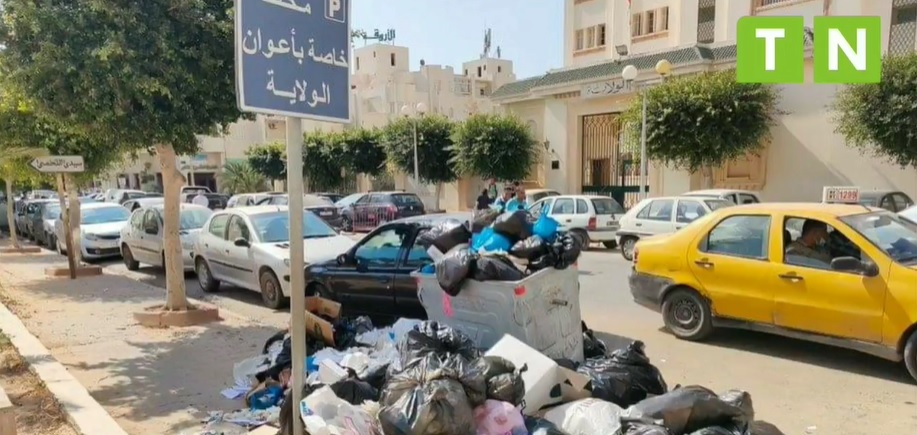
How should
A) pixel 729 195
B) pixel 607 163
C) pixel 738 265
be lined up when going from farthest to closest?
pixel 607 163
pixel 729 195
pixel 738 265

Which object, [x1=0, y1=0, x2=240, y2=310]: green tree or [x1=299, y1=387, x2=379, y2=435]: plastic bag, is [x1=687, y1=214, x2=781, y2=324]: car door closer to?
[x1=299, y1=387, x2=379, y2=435]: plastic bag

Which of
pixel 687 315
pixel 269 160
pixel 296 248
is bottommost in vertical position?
pixel 687 315

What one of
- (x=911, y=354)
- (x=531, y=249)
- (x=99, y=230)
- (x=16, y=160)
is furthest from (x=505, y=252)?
(x=99, y=230)

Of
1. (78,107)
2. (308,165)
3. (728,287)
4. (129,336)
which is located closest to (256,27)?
(78,107)

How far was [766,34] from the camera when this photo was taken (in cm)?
1295

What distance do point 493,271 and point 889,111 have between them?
17.7m

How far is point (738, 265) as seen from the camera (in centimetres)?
650

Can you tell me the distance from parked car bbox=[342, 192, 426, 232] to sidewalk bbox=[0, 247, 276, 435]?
1294cm

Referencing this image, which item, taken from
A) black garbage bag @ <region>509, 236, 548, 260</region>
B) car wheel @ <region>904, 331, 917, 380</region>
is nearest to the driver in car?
car wheel @ <region>904, 331, 917, 380</region>

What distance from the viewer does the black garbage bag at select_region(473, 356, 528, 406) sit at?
11.1 ft

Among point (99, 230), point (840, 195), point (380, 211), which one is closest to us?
point (840, 195)

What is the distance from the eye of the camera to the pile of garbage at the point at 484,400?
3.16m

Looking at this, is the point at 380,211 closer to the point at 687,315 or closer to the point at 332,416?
the point at 687,315

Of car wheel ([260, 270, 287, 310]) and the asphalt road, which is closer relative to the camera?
the asphalt road
